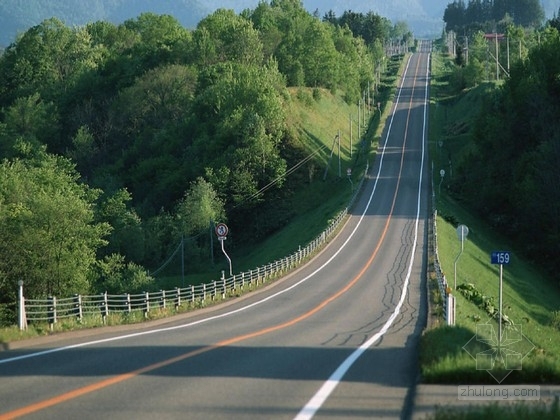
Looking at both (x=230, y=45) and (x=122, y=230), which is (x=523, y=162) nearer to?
(x=122, y=230)

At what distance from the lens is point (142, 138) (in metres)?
105

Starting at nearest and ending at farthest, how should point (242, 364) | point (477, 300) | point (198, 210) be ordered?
point (242, 364), point (477, 300), point (198, 210)

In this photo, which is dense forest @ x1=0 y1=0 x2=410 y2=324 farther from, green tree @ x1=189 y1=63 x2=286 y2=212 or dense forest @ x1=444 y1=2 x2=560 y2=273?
dense forest @ x1=444 y1=2 x2=560 y2=273

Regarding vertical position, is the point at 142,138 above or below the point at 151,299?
above

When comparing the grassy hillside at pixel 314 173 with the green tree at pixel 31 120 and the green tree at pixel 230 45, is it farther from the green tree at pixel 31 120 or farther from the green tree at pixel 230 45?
the green tree at pixel 31 120

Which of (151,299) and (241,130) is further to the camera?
(241,130)

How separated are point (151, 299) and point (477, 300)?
46.6ft

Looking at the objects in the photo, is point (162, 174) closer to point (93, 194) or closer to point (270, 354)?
point (93, 194)

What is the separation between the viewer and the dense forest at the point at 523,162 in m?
65.8

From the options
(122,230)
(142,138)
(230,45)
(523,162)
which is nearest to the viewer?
(523,162)

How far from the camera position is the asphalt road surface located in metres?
10.8

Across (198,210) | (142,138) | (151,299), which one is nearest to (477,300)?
(151,299)

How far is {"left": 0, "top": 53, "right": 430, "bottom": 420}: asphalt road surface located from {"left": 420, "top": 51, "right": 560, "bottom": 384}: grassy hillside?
75 centimetres

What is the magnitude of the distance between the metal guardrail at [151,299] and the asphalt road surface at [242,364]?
45.6 inches
